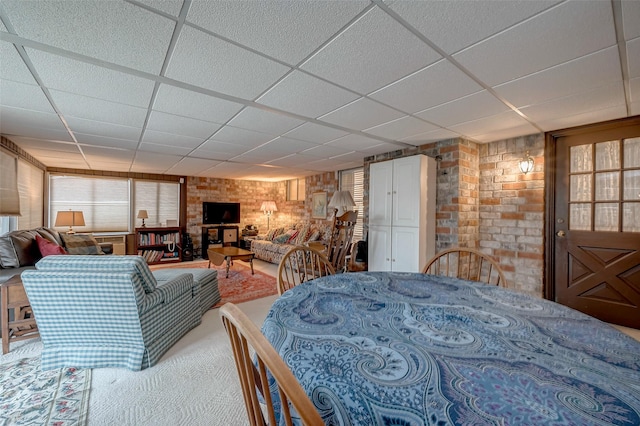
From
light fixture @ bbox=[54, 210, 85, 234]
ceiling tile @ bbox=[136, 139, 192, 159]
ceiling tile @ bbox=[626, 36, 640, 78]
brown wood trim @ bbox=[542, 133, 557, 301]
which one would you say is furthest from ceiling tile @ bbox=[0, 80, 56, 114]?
brown wood trim @ bbox=[542, 133, 557, 301]

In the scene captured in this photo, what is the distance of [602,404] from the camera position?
604 mm

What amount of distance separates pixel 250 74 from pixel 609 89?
2682mm

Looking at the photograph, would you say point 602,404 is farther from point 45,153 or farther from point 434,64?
point 45,153

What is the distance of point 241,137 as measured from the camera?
3453mm

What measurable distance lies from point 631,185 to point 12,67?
5.20 metres

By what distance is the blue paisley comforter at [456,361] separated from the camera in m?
0.60

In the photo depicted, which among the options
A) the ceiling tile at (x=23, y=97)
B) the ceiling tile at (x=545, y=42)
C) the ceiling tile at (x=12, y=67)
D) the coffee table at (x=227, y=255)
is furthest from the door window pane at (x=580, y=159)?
the ceiling tile at (x=23, y=97)

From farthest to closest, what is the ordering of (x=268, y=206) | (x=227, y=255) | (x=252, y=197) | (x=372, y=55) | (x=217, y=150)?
(x=252, y=197), (x=268, y=206), (x=227, y=255), (x=217, y=150), (x=372, y=55)

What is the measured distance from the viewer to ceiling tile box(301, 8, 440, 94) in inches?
55.2

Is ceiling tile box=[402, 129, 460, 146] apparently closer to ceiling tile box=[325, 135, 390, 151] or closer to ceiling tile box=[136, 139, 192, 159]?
ceiling tile box=[325, 135, 390, 151]

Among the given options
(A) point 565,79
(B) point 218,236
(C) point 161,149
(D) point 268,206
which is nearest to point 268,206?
(D) point 268,206

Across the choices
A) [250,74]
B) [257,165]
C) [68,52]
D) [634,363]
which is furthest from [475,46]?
[257,165]

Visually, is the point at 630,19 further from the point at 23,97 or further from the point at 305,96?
the point at 23,97

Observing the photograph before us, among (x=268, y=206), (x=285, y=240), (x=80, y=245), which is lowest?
(x=285, y=240)
